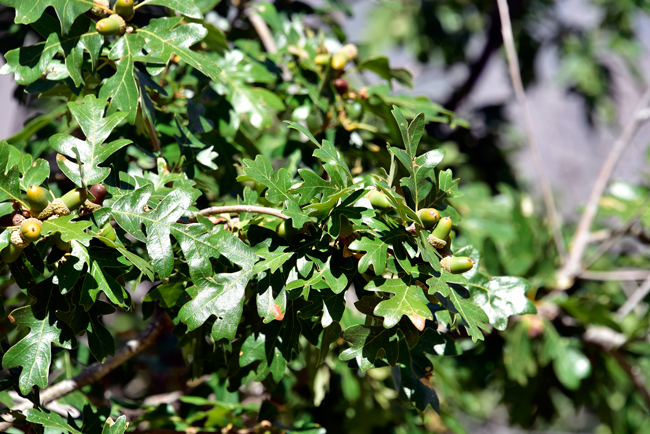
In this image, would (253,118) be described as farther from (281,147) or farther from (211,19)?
(211,19)

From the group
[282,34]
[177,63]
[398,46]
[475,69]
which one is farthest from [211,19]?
[398,46]

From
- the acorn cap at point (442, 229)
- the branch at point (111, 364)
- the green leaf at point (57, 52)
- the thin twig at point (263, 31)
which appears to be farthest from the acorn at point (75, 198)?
the thin twig at point (263, 31)

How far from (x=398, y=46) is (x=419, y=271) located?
2819 millimetres

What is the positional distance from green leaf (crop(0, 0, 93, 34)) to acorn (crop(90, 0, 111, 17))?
3cm

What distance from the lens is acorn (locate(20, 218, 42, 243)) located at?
29.6 inches

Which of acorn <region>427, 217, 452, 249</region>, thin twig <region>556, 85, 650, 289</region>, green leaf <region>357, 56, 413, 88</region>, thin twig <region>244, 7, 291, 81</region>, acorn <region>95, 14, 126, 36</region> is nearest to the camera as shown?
acorn <region>427, 217, 452, 249</region>

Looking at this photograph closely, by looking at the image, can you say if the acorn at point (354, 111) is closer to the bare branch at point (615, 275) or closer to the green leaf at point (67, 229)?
the green leaf at point (67, 229)

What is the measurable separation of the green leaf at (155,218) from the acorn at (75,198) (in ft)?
0.15

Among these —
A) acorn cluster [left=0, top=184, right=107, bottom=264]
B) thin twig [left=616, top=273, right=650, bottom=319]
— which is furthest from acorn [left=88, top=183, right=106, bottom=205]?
thin twig [left=616, top=273, right=650, bottom=319]

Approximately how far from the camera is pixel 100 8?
3.18ft

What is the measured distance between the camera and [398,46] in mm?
3363

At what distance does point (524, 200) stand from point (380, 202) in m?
1.55

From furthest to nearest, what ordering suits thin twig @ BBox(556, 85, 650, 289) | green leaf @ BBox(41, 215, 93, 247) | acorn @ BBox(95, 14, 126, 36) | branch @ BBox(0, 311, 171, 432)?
thin twig @ BBox(556, 85, 650, 289)
branch @ BBox(0, 311, 171, 432)
acorn @ BBox(95, 14, 126, 36)
green leaf @ BBox(41, 215, 93, 247)

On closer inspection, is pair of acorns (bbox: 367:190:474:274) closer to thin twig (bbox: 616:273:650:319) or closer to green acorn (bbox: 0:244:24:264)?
green acorn (bbox: 0:244:24:264)
